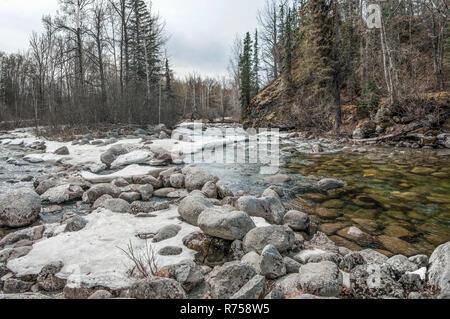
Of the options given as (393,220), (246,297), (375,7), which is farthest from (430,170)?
(375,7)

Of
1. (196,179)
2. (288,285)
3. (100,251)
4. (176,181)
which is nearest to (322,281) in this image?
(288,285)

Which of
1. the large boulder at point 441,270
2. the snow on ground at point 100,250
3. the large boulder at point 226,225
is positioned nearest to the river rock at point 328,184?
the snow on ground at point 100,250

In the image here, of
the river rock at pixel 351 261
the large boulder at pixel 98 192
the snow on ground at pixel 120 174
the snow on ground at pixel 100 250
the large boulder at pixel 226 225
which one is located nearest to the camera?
the snow on ground at pixel 100 250

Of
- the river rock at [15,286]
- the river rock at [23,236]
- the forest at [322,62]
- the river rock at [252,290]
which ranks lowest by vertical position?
the river rock at [15,286]

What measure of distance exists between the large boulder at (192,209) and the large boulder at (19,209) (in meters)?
2.10

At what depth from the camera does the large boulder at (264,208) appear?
327cm

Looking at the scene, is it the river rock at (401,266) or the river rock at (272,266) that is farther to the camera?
the river rock at (272,266)

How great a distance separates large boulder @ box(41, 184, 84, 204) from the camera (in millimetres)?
4223

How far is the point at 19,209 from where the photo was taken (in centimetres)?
334

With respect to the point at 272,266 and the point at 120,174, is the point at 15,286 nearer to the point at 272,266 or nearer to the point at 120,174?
the point at 272,266

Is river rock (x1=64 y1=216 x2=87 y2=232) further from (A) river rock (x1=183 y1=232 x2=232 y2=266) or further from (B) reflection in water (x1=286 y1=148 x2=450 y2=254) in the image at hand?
(B) reflection in water (x1=286 y1=148 x2=450 y2=254)

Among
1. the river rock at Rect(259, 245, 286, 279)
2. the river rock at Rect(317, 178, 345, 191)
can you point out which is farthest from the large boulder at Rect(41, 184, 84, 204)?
the river rock at Rect(317, 178, 345, 191)

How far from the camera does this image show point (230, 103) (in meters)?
48.8

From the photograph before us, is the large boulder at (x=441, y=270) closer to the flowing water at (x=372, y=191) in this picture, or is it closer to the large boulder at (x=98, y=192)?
the flowing water at (x=372, y=191)
